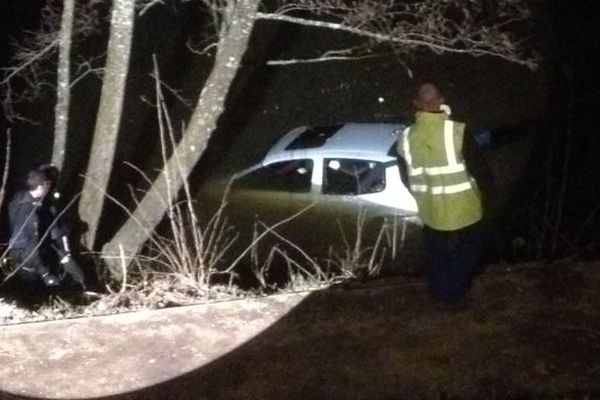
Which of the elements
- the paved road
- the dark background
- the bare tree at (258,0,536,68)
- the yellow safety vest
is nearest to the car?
the bare tree at (258,0,536,68)

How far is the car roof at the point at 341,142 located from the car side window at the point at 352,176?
72 millimetres

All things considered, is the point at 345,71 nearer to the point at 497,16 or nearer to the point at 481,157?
the point at 497,16

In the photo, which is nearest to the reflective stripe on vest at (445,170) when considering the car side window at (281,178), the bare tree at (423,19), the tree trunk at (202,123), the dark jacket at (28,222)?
the tree trunk at (202,123)

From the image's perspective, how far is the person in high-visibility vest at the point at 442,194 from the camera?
614 cm

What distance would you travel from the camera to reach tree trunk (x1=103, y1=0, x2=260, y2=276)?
A: 349 inches

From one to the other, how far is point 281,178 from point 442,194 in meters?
5.81

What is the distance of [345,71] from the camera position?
704 inches

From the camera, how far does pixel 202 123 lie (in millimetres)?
8961

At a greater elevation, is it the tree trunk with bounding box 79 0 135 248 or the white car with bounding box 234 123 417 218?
the tree trunk with bounding box 79 0 135 248

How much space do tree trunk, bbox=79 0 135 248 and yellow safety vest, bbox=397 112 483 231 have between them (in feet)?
10.7

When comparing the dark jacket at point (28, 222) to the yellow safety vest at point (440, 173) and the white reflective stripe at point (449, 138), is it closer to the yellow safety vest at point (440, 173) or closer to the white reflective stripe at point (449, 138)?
the yellow safety vest at point (440, 173)

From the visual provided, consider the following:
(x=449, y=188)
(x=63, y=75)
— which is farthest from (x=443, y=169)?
(x=63, y=75)

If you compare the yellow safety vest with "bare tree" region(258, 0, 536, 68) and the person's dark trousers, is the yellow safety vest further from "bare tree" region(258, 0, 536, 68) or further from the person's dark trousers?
"bare tree" region(258, 0, 536, 68)

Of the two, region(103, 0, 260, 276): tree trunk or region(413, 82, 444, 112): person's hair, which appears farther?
region(103, 0, 260, 276): tree trunk
